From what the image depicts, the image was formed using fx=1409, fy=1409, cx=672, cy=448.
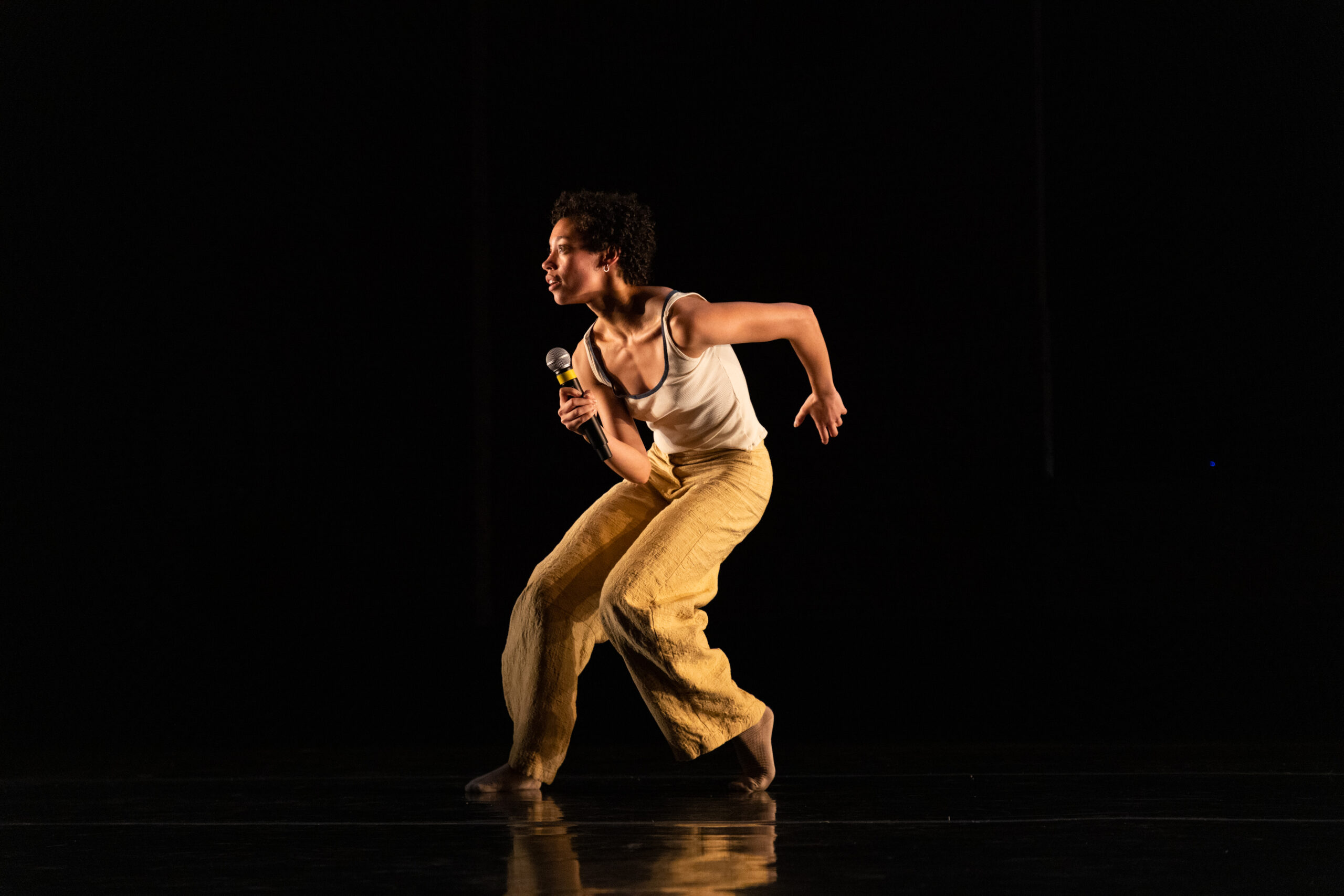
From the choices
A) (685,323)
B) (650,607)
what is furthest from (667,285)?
(650,607)

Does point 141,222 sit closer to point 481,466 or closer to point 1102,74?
point 481,466

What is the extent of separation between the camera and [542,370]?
4121 mm

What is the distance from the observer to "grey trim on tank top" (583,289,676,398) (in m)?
2.68

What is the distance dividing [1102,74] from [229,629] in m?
2.97

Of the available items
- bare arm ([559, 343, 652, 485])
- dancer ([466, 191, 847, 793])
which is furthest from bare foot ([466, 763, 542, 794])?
bare arm ([559, 343, 652, 485])

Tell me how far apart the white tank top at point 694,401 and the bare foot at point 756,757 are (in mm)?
548

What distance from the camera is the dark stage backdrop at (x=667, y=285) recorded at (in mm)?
4012

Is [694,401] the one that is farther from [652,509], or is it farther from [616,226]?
[616,226]

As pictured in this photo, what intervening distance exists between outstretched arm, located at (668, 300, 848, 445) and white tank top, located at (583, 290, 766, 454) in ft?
0.10

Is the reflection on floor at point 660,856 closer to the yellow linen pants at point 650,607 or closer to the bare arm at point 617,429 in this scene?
the yellow linen pants at point 650,607

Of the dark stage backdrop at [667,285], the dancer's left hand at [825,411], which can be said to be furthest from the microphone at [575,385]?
the dark stage backdrop at [667,285]

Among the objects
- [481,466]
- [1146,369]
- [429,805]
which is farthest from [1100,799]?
[481,466]

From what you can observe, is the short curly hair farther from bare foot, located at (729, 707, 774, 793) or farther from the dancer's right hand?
bare foot, located at (729, 707, 774, 793)

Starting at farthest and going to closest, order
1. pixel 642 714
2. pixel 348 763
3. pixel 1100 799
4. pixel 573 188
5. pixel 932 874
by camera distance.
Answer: pixel 573 188 → pixel 642 714 → pixel 348 763 → pixel 1100 799 → pixel 932 874
